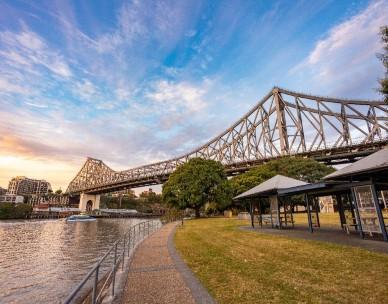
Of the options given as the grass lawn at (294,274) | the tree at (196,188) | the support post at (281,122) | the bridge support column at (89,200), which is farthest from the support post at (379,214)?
the bridge support column at (89,200)

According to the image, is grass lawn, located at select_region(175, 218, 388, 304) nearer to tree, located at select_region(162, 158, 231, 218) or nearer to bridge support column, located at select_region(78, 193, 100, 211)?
tree, located at select_region(162, 158, 231, 218)

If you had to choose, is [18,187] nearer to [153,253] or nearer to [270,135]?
[270,135]

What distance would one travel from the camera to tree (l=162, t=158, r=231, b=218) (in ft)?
120

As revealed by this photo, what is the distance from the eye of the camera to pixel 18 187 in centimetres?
18500

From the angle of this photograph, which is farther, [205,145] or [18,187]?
[18,187]

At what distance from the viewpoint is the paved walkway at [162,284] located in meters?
5.03

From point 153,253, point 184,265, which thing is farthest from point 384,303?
point 153,253

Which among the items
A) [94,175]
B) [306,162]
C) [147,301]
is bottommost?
[147,301]

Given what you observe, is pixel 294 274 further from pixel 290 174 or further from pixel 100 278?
pixel 290 174

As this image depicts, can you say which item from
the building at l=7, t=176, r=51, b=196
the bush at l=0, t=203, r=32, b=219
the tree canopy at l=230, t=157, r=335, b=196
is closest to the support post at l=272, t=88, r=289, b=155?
the tree canopy at l=230, t=157, r=335, b=196

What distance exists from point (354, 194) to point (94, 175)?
4589 inches

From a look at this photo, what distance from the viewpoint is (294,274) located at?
6.23m

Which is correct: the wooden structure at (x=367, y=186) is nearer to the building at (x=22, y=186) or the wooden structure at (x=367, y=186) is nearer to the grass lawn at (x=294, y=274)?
the grass lawn at (x=294, y=274)

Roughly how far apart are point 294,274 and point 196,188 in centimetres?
3028
